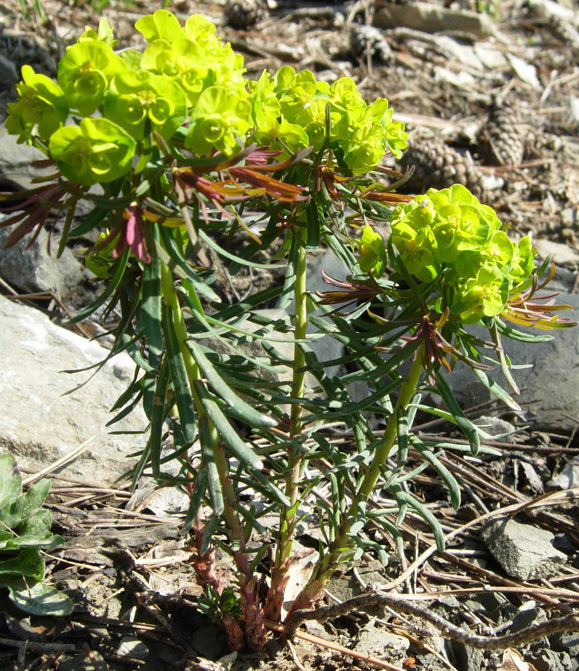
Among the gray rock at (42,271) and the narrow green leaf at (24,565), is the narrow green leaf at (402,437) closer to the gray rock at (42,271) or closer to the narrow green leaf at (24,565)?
the narrow green leaf at (24,565)

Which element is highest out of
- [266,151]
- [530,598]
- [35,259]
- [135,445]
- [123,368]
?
[266,151]

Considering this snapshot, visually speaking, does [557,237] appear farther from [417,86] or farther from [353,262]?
[353,262]

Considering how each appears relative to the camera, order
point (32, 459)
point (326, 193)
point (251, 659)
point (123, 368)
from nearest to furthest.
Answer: point (326, 193), point (251, 659), point (32, 459), point (123, 368)

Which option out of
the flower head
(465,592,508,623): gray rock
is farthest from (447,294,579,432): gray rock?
the flower head

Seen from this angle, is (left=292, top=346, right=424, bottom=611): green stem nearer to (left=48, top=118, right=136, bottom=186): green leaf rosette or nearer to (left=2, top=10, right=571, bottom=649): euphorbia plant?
(left=2, top=10, right=571, bottom=649): euphorbia plant

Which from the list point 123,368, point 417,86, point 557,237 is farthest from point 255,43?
point 123,368

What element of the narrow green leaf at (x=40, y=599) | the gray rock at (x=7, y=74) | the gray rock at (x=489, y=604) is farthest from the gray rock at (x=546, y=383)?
the gray rock at (x=7, y=74)

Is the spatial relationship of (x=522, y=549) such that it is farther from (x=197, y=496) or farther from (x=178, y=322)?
(x=178, y=322)
